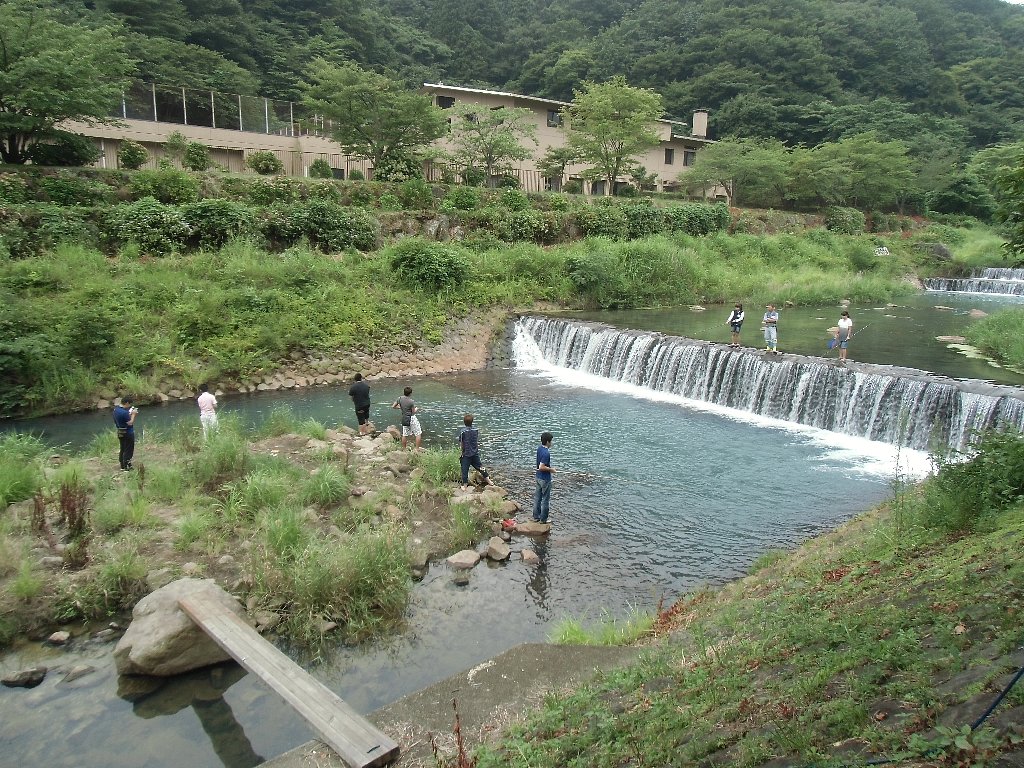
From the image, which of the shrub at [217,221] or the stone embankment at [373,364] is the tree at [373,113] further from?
the stone embankment at [373,364]

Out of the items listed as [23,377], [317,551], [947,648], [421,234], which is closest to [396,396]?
[23,377]

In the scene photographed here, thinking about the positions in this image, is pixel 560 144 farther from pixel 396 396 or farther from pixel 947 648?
pixel 947 648

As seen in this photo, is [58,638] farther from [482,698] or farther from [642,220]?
[642,220]

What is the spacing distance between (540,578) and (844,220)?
4366cm

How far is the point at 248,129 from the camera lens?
34.7 meters

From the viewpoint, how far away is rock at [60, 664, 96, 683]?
21.6 feet

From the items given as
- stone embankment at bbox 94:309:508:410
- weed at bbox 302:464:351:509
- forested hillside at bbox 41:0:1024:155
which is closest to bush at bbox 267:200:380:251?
stone embankment at bbox 94:309:508:410

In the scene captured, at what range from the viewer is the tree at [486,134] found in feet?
111

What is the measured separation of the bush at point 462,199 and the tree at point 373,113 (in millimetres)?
3831

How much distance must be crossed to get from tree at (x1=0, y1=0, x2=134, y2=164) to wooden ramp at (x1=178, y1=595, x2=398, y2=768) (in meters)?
22.4

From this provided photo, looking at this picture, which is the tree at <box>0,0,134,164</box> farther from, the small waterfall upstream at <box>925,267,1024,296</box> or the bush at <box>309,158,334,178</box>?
the small waterfall upstream at <box>925,267,1024,296</box>

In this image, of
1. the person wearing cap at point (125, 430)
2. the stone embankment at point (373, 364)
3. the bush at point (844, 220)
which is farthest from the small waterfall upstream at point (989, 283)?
the person wearing cap at point (125, 430)

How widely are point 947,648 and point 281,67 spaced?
175ft

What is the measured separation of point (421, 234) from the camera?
28578 mm
